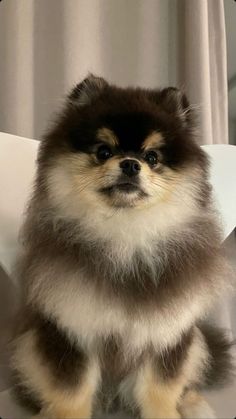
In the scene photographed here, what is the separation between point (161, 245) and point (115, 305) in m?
0.18

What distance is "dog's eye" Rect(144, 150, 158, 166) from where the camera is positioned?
1040 mm

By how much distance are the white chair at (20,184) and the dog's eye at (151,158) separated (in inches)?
16.2

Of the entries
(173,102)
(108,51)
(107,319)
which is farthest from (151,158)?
(108,51)

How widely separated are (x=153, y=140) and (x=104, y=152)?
113mm

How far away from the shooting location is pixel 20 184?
1.46 m

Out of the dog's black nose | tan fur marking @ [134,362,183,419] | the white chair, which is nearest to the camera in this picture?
the dog's black nose

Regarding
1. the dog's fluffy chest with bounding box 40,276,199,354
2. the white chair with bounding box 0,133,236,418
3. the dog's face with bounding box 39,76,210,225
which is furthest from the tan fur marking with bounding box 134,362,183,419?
the dog's face with bounding box 39,76,210,225

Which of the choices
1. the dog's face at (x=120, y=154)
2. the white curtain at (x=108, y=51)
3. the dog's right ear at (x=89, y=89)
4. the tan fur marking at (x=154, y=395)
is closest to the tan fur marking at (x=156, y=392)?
the tan fur marking at (x=154, y=395)

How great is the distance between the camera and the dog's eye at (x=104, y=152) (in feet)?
3.39

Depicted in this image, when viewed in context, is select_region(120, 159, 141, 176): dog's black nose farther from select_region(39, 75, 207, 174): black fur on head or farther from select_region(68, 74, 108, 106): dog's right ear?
select_region(68, 74, 108, 106): dog's right ear

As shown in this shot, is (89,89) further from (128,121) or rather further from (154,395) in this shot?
(154,395)

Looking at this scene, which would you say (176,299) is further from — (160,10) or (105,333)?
(160,10)

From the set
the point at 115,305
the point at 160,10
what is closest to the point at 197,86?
the point at 160,10

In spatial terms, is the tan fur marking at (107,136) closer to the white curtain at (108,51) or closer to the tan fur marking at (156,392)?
the tan fur marking at (156,392)
